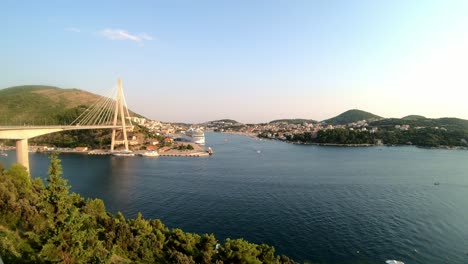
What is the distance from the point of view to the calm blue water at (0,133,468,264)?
980 cm

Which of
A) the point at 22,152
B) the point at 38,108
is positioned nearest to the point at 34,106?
the point at 38,108

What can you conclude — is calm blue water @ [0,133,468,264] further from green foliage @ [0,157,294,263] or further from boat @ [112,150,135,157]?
boat @ [112,150,135,157]

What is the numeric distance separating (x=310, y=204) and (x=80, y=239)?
12.1 meters

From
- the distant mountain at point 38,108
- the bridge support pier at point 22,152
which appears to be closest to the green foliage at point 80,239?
the bridge support pier at point 22,152

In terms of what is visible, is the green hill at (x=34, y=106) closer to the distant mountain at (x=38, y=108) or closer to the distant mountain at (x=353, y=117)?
the distant mountain at (x=38, y=108)

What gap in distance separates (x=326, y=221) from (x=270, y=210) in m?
2.53

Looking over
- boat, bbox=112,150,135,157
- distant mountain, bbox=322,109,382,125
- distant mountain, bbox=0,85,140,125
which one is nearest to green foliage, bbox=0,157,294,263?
boat, bbox=112,150,135,157

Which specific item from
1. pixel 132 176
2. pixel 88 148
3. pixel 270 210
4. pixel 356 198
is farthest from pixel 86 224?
pixel 88 148

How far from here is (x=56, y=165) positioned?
12.4ft

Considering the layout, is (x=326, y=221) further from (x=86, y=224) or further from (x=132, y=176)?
(x=132, y=176)

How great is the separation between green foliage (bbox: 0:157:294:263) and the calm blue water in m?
2.83

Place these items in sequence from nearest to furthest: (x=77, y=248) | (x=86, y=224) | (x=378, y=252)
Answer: (x=77, y=248)
(x=86, y=224)
(x=378, y=252)

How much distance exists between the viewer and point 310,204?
46.3 feet

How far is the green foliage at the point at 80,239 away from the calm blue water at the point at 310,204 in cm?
283
